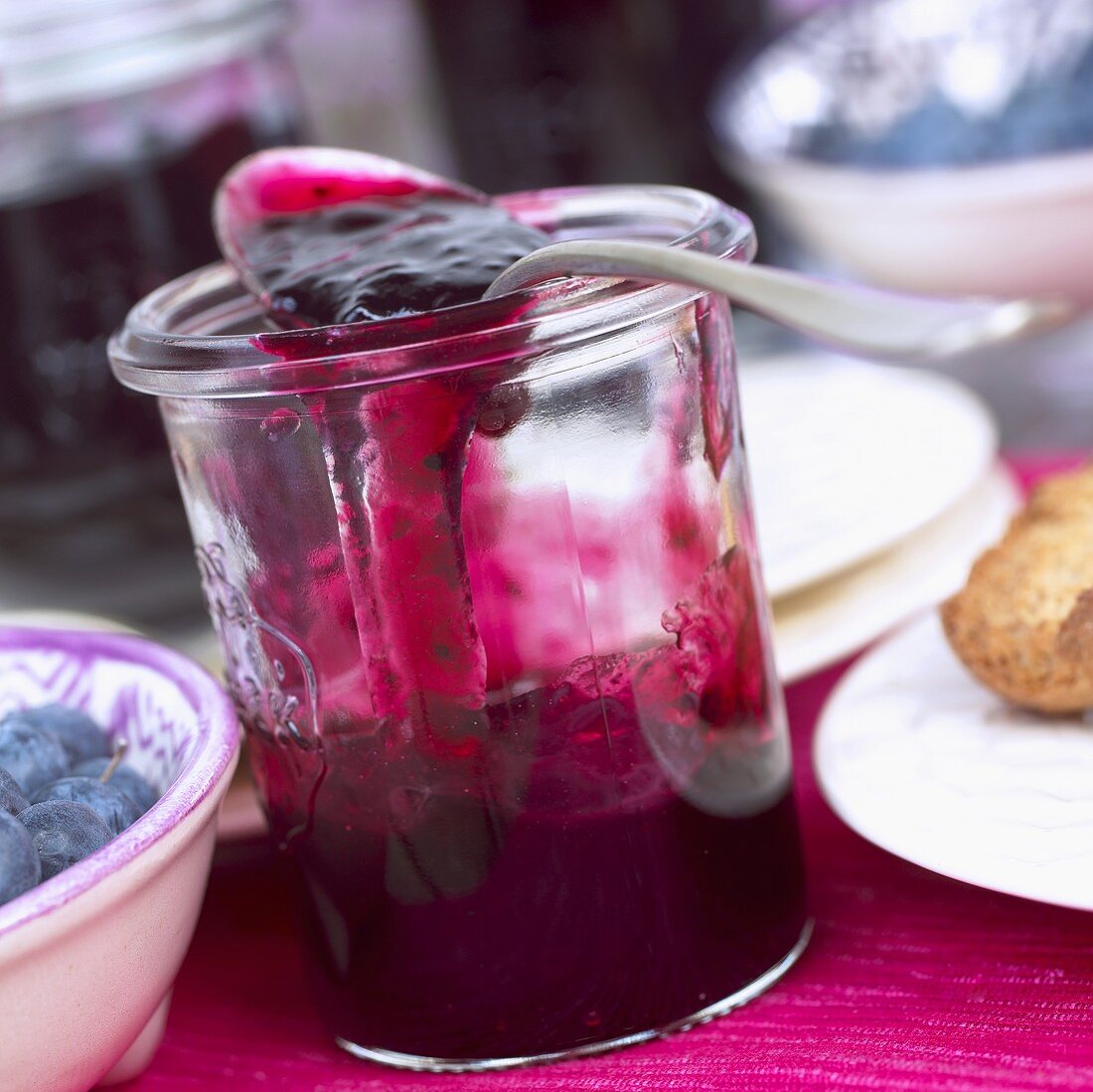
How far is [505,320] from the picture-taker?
11.9 inches

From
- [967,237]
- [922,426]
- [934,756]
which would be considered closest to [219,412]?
[934,756]

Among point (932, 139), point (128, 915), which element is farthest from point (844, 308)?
point (932, 139)

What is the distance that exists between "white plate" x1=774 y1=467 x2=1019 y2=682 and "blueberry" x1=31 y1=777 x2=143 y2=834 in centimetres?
20

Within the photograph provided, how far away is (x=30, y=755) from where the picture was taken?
35 cm

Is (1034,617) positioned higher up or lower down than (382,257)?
lower down

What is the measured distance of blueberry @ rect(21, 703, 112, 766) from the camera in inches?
14.6

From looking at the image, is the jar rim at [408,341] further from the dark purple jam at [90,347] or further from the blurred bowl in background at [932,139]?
the blurred bowl in background at [932,139]

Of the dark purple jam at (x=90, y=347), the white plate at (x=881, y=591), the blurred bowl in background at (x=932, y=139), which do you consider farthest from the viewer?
the blurred bowl in background at (x=932, y=139)

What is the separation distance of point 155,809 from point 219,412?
9cm

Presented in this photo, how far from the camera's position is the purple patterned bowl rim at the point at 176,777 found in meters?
0.29

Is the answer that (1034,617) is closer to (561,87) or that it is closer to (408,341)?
(408,341)

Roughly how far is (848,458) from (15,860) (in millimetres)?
386

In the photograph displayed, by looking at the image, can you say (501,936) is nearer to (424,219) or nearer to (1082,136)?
(424,219)

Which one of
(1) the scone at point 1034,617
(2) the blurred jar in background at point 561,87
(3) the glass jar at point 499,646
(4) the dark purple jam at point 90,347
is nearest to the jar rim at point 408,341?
(3) the glass jar at point 499,646
